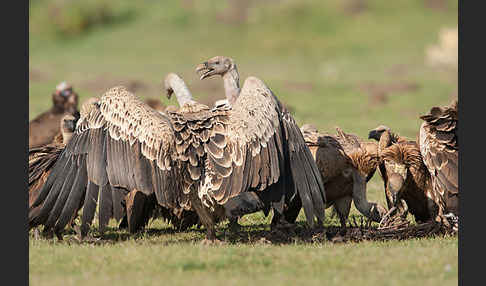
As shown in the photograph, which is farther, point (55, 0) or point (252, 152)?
point (55, 0)

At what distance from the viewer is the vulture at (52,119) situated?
13.5 metres

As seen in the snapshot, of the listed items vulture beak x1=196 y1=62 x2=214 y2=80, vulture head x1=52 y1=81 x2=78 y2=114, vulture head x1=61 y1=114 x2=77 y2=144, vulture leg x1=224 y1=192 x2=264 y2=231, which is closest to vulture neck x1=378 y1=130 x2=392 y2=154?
vulture leg x1=224 y1=192 x2=264 y2=231

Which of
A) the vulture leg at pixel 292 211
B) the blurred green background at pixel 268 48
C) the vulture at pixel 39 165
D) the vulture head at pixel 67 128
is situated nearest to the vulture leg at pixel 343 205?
the vulture leg at pixel 292 211

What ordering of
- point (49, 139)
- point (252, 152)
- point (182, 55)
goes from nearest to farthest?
point (252, 152)
point (49, 139)
point (182, 55)

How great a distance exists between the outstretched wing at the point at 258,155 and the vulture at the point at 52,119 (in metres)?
5.12

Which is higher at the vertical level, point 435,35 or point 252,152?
point 435,35

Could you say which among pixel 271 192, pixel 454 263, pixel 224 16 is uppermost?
pixel 224 16

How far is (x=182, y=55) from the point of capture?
38688 millimetres

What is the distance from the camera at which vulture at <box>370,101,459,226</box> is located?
838 cm

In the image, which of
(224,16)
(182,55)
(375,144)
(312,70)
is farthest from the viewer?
(224,16)

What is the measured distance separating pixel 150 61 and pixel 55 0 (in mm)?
16075

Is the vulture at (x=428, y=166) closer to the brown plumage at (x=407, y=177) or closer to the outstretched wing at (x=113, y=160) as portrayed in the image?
the brown plumage at (x=407, y=177)

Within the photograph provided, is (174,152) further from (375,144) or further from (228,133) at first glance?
(375,144)

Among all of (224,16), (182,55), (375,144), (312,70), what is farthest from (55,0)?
(375,144)
